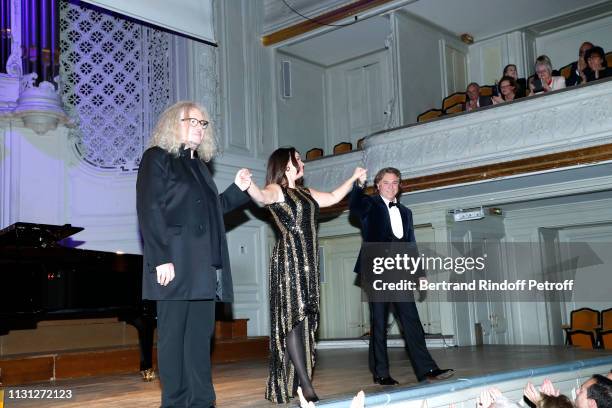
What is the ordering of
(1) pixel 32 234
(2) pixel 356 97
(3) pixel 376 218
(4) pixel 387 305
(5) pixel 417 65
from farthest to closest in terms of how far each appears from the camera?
(2) pixel 356 97 → (5) pixel 417 65 → (1) pixel 32 234 → (3) pixel 376 218 → (4) pixel 387 305

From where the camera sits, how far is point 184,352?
2.79m

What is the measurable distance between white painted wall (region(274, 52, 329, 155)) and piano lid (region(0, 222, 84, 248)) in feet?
18.8

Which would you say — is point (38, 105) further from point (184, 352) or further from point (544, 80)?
point (544, 80)

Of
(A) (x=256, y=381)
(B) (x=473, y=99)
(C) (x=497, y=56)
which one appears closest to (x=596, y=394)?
(A) (x=256, y=381)

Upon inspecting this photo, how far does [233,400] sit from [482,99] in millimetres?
Answer: 5508

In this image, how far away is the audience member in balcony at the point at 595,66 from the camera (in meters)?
7.14

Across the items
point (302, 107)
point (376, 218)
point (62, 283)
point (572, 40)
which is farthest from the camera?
point (302, 107)

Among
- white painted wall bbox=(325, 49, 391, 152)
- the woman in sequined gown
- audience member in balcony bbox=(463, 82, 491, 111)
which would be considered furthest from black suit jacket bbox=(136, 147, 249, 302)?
white painted wall bbox=(325, 49, 391, 152)

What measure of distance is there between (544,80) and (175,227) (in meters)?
6.02

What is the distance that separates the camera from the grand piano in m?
4.45

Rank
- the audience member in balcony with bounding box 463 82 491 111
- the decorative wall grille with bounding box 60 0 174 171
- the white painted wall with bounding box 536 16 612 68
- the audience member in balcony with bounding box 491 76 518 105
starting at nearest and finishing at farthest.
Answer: the audience member in balcony with bounding box 491 76 518 105 → the decorative wall grille with bounding box 60 0 174 171 → the audience member in balcony with bounding box 463 82 491 111 → the white painted wall with bounding box 536 16 612 68

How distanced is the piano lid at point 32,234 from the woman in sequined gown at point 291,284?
6.50 ft

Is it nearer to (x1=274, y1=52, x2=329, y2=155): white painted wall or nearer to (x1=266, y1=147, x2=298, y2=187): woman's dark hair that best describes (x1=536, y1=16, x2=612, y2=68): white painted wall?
(x1=274, y1=52, x2=329, y2=155): white painted wall

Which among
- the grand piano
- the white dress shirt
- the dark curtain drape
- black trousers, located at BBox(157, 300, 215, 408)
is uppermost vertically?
the dark curtain drape
